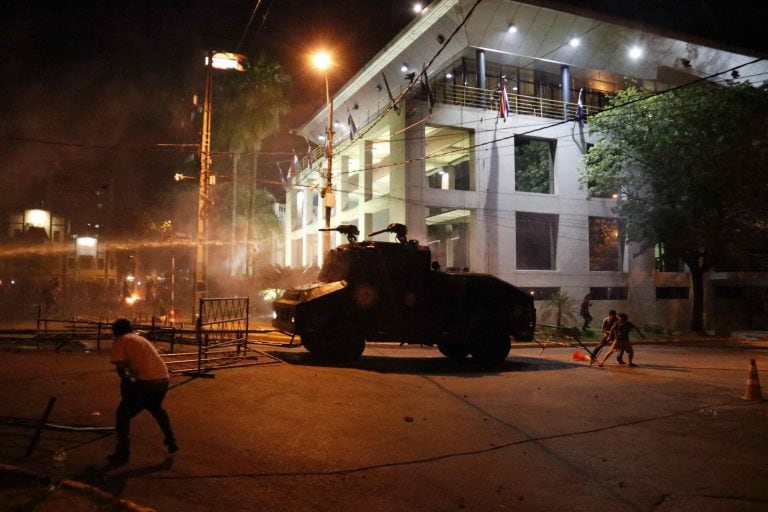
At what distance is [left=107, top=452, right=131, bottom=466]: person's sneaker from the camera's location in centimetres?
530

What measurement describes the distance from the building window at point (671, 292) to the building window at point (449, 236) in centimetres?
1084

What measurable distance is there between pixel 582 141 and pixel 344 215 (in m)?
13.6

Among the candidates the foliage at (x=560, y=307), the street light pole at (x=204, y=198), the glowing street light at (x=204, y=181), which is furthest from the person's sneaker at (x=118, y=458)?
the foliage at (x=560, y=307)

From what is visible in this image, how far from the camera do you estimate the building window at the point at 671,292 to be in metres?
30.2

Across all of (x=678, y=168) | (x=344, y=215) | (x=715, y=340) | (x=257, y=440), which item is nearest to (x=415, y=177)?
(x=344, y=215)

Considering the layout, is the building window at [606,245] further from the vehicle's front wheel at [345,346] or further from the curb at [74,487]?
Answer: the curb at [74,487]

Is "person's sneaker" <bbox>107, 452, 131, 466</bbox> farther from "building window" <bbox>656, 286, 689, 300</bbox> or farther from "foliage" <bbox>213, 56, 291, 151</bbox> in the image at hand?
"foliage" <bbox>213, 56, 291, 151</bbox>

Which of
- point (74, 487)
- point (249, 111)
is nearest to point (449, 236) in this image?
point (249, 111)

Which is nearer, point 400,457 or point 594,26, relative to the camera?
point 400,457

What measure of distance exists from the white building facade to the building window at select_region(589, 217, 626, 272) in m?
0.06

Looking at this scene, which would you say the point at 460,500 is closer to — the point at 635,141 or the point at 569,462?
the point at 569,462

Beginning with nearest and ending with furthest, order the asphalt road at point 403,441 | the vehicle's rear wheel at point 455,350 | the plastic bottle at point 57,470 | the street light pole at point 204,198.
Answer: the plastic bottle at point 57,470, the asphalt road at point 403,441, the vehicle's rear wheel at point 455,350, the street light pole at point 204,198

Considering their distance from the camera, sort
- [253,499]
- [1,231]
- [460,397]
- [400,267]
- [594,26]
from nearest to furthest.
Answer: [253,499] < [460,397] < [400,267] < [594,26] < [1,231]

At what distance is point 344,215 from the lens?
32.3 metres
